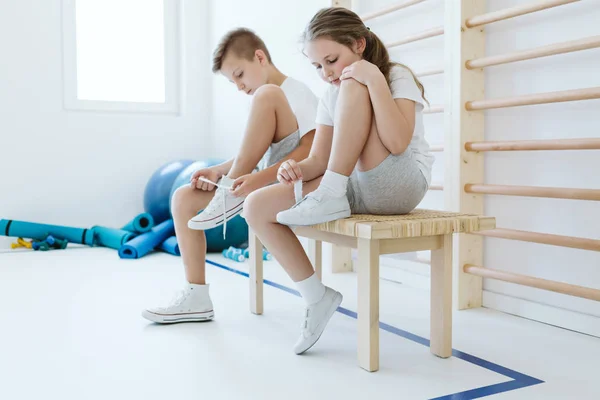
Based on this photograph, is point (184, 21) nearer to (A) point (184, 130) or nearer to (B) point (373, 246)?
(A) point (184, 130)

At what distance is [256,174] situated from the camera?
68.8 inches

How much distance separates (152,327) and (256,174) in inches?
22.4

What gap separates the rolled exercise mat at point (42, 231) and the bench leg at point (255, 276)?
6.23 feet

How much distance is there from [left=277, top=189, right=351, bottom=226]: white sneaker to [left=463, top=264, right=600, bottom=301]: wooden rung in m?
0.68

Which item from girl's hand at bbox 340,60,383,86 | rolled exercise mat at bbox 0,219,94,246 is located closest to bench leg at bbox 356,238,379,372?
girl's hand at bbox 340,60,383,86

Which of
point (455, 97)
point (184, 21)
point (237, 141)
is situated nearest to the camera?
point (455, 97)

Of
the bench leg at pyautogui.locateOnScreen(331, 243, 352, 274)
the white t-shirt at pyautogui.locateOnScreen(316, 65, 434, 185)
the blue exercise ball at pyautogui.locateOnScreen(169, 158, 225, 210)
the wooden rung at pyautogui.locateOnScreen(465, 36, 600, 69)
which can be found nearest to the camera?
the white t-shirt at pyautogui.locateOnScreen(316, 65, 434, 185)

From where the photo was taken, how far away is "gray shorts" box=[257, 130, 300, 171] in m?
1.89

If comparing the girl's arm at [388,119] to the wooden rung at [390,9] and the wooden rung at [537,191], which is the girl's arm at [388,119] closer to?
the wooden rung at [537,191]

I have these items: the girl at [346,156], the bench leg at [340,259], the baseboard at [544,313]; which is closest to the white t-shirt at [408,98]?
the girl at [346,156]

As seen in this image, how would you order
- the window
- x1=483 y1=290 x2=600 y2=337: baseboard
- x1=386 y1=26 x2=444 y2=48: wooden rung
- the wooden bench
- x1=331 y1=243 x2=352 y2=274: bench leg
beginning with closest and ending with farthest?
the wooden bench, x1=483 y1=290 x2=600 y2=337: baseboard, x1=386 y1=26 x2=444 y2=48: wooden rung, x1=331 y1=243 x2=352 y2=274: bench leg, the window

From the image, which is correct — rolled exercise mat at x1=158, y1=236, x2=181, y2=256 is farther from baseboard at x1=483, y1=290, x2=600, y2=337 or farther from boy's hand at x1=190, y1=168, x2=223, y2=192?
baseboard at x1=483, y1=290, x2=600, y2=337

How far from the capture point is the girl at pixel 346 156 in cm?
142

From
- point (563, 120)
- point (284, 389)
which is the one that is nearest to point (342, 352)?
point (284, 389)
